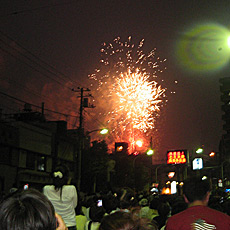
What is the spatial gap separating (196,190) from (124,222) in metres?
2.11

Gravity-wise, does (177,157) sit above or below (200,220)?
above

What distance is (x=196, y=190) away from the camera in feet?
15.4

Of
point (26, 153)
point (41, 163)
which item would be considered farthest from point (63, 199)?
point (41, 163)

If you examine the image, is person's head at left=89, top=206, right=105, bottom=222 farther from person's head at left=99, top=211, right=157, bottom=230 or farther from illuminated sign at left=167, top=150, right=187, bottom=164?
illuminated sign at left=167, top=150, right=187, bottom=164

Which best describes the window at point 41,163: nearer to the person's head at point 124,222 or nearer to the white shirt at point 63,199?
the white shirt at point 63,199

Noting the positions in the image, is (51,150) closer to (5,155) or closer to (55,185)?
(5,155)

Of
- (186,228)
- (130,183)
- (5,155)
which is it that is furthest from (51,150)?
(186,228)

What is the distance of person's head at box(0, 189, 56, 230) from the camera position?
6.66 feet

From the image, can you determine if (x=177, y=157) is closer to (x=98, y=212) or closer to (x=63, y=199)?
(x=98, y=212)

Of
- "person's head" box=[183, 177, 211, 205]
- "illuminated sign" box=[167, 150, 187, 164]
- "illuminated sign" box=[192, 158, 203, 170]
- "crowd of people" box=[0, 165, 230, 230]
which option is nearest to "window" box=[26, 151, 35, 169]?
"illuminated sign" box=[167, 150, 187, 164]

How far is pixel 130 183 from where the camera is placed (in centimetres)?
6072

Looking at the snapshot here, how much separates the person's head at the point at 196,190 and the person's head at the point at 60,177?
263cm

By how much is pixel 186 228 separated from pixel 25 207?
93.8 inches

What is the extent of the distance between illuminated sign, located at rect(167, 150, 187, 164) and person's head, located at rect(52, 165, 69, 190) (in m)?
26.1
